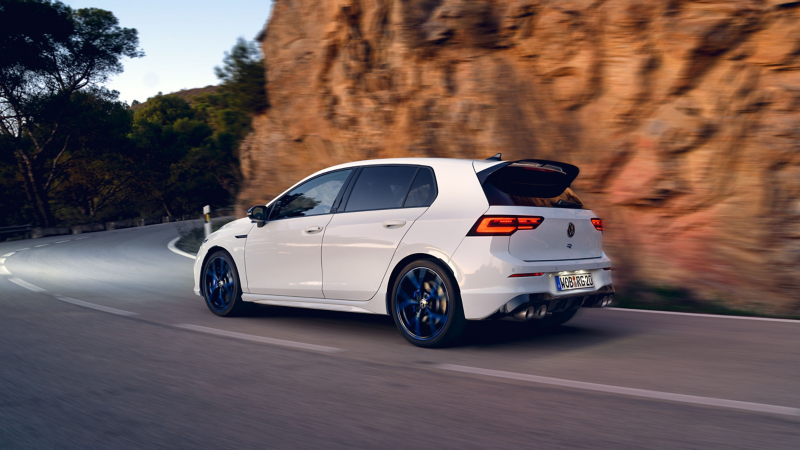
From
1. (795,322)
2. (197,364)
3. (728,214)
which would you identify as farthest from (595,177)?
(197,364)

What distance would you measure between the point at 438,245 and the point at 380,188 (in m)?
1.01

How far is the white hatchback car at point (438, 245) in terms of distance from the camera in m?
5.31

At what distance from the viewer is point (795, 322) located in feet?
22.7

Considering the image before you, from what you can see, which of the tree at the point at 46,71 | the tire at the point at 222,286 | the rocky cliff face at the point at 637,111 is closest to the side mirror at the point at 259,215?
the tire at the point at 222,286

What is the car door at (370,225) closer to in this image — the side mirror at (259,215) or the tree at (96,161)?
the side mirror at (259,215)

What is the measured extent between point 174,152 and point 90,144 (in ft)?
45.3

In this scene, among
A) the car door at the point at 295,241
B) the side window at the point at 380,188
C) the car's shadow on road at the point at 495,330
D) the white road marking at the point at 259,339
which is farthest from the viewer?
the car door at the point at 295,241

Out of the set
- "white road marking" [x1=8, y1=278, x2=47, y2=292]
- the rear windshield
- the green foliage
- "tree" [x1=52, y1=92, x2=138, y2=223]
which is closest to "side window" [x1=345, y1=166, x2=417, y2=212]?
the rear windshield

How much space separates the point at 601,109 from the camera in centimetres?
1099

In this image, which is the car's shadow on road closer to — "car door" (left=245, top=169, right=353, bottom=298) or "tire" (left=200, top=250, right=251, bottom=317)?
"tire" (left=200, top=250, right=251, bottom=317)

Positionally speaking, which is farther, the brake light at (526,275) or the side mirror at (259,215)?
the side mirror at (259,215)

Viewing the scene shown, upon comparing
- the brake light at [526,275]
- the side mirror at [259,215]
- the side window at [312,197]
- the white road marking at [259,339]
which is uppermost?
the side window at [312,197]

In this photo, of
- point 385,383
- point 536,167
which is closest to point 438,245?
point 536,167

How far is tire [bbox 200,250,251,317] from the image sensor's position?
24.3 feet
